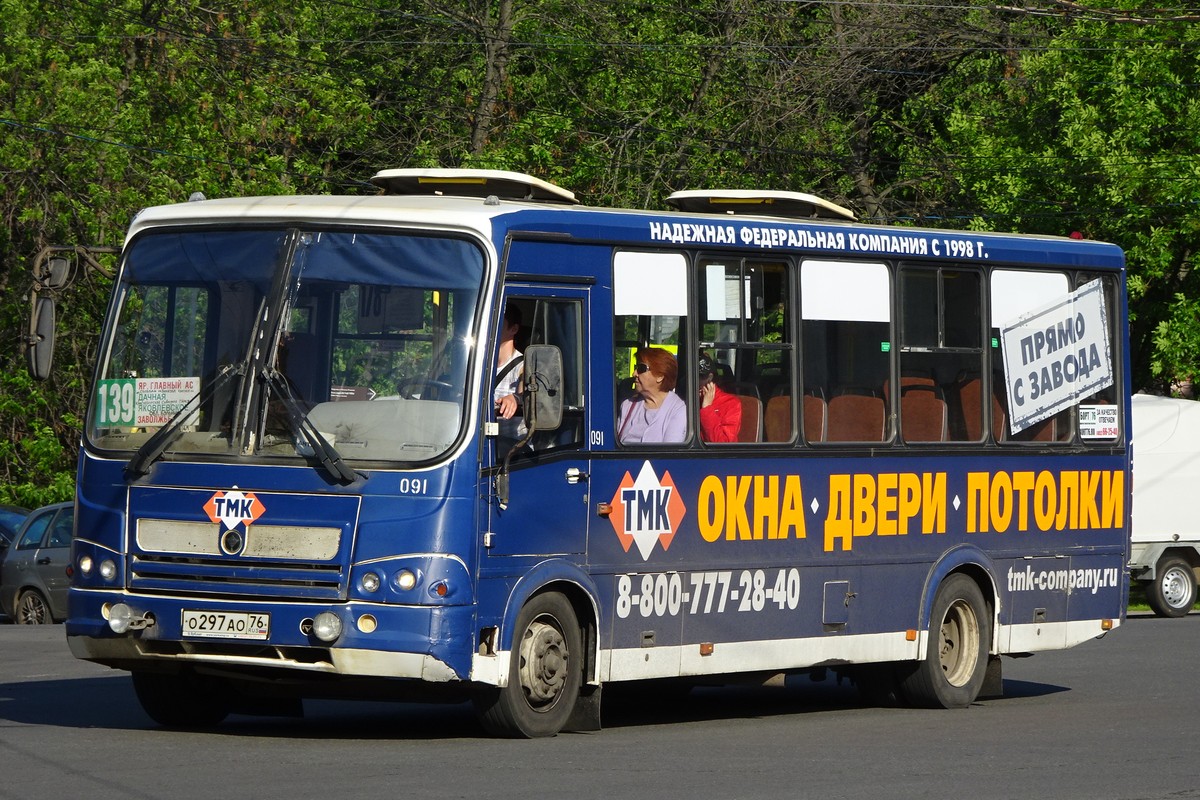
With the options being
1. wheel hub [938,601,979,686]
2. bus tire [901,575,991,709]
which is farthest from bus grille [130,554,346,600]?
wheel hub [938,601,979,686]

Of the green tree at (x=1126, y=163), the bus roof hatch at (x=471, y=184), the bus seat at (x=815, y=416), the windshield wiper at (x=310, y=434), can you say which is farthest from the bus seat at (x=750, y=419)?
the green tree at (x=1126, y=163)

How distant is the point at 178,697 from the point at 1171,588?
63.6 feet

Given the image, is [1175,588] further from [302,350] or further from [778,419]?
[302,350]

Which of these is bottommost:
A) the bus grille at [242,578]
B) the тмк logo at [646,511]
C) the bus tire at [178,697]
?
the bus tire at [178,697]

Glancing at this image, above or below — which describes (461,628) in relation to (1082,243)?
below

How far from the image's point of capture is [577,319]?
11.8 metres

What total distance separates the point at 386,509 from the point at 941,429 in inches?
196

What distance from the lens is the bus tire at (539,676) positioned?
440 inches

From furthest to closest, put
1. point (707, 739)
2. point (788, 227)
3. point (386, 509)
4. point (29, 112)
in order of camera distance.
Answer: point (29, 112) → point (788, 227) → point (707, 739) → point (386, 509)

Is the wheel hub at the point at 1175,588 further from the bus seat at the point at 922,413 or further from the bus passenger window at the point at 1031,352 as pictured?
the bus seat at the point at 922,413

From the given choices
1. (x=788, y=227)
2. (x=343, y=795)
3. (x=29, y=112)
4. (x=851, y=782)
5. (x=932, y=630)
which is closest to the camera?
(x=343, y=795)

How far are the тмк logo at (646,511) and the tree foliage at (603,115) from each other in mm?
20350

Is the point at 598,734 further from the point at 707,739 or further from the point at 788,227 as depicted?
the point at 788,227

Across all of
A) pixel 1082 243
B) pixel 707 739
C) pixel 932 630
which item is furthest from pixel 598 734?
pixel 1082 243
